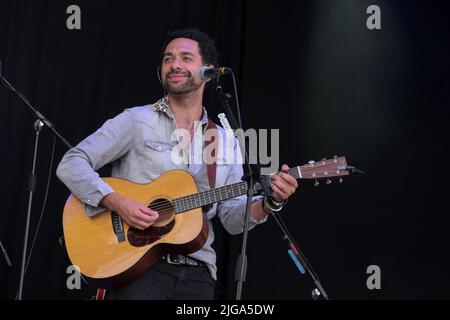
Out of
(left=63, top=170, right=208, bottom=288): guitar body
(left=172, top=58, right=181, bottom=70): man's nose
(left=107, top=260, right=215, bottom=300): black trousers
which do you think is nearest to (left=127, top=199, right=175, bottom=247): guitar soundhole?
(left=63, top=170, right=208, bottom=288): guitar body

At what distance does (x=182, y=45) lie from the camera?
3768mm

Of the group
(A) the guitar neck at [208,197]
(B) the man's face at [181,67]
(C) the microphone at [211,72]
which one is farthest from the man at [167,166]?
(C) the microphone at [211,72]

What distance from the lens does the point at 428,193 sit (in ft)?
15.4

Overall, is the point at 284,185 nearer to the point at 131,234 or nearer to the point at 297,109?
the point at 131,234

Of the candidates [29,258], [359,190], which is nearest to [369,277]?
[359,190]

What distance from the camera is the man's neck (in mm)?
3688

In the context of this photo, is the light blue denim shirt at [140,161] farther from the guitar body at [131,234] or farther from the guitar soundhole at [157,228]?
the guitar soundhole at [157,228]

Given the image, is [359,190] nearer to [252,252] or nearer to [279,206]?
[252,252]

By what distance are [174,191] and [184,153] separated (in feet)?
0.93

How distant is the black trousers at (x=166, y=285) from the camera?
3.10 m

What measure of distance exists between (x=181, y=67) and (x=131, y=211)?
948 mm

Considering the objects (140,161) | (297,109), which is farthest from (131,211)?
(297,109)

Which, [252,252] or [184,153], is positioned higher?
[184,153]

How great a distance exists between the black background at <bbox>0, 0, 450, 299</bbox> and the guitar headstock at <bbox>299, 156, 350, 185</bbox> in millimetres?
1585
